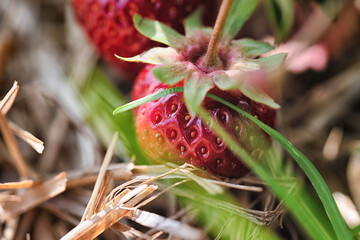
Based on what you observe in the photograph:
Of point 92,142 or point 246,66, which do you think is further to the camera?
point 92,142

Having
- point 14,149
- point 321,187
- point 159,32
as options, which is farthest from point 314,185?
point 14,149

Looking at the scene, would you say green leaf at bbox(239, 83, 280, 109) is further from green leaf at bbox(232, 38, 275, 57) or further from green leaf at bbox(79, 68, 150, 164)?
green leaf at bbox(79, 68, 150, 164)

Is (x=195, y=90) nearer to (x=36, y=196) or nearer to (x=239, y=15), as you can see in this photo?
(x=239, y=15)

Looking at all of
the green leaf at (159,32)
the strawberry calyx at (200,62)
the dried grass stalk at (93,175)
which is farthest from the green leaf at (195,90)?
the dried grass stalk at (93,175)

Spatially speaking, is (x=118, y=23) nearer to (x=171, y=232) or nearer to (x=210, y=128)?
(x=210, y=128)

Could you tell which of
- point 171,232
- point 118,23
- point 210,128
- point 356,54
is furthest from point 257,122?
point 356,54

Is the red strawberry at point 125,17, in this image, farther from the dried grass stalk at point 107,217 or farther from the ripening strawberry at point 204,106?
the dried grass stalk at point 107,217
